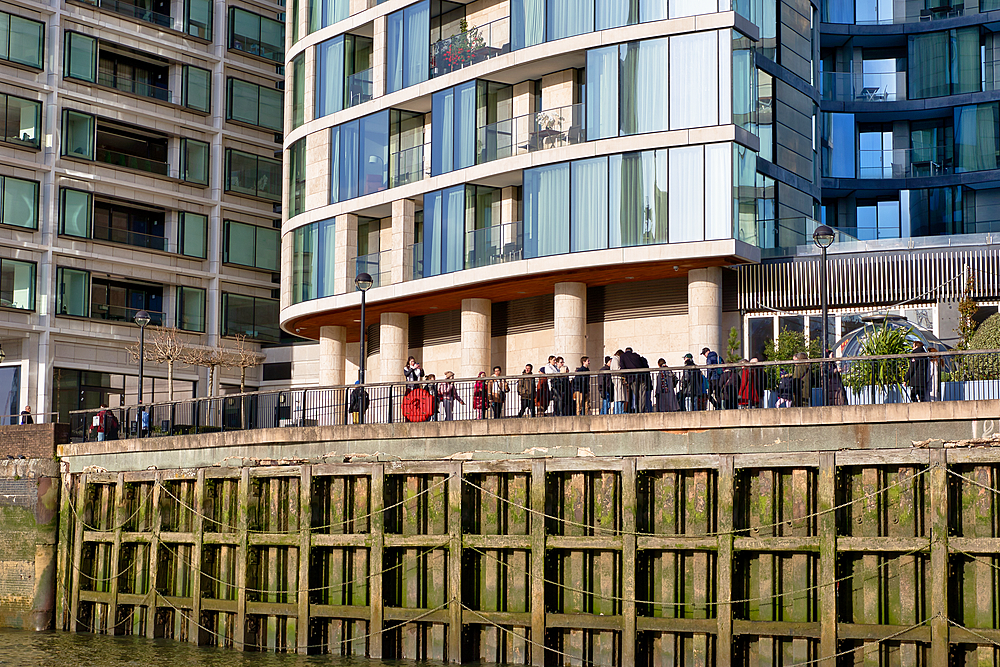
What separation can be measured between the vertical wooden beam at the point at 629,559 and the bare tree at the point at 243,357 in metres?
40.5

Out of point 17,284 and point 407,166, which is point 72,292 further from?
point 407,166

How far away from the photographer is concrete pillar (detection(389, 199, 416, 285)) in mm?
41688

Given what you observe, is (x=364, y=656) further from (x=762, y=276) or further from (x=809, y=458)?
(x=762, y=276)

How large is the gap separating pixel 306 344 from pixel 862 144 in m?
28.0

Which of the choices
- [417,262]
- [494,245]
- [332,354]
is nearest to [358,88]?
[417,262]

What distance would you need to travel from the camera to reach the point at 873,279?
1383 inches

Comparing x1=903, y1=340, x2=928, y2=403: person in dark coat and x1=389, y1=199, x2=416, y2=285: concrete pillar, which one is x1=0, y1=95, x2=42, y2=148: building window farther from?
x1=903, y1=340, x2=928, y2=403: person in dark coat

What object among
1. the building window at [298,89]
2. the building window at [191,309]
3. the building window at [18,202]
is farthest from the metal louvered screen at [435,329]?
the building window at [18,202]

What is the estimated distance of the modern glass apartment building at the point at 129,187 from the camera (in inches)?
2248

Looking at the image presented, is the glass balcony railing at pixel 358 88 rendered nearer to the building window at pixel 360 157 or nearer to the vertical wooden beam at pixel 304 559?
the building window at pixel 360 157

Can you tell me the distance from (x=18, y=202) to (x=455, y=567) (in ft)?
132

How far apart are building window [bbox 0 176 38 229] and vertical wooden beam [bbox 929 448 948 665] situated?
46.6 m

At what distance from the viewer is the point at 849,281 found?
3553cm

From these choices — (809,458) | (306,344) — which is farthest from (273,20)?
(809,458)
